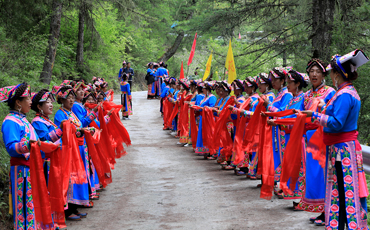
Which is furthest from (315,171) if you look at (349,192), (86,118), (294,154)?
(86,118)

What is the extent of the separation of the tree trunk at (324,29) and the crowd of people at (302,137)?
3.53 meters

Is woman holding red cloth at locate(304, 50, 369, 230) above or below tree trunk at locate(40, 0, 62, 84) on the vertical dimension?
below

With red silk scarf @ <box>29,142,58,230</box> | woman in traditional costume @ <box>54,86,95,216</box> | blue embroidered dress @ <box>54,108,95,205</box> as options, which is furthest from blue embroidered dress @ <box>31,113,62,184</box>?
blue embroidered dress @ <box>54,108,95,205</box>

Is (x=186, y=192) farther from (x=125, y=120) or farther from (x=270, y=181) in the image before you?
(x=125, y=120)

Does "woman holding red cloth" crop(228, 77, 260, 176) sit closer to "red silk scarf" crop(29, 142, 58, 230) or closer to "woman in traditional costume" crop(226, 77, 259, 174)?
"woman in traditional costume" crop(226, 77, 259, 174)

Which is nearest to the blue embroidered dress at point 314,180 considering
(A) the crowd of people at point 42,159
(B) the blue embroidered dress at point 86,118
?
(A) the crowd of people at point 42,159

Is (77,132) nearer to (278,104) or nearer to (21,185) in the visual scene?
(21,185)

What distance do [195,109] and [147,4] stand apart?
22.2 metres

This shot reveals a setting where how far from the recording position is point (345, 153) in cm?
374

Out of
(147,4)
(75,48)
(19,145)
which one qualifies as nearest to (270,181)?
(19,145)

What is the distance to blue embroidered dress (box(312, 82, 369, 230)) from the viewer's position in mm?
3672

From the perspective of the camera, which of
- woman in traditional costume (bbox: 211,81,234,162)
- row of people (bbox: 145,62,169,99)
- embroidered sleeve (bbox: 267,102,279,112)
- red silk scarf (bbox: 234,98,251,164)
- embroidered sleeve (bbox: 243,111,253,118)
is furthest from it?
row of people (bbox: 145,62,169,99)

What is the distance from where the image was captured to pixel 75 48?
20.4 m

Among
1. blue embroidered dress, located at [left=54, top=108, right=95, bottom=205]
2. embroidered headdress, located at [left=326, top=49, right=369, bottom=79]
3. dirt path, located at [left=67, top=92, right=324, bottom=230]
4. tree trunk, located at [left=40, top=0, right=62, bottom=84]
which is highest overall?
tree trunk, located at [left=40, top=0, right=62, bottom=84]
